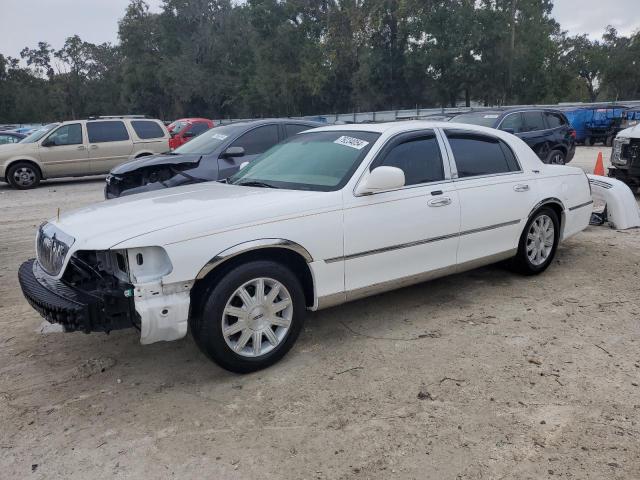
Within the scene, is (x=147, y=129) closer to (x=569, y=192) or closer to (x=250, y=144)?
(x=250, y=144)

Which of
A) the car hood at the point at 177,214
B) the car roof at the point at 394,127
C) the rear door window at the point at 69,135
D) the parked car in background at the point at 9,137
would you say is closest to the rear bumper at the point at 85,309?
the car hood at the point at 177,214

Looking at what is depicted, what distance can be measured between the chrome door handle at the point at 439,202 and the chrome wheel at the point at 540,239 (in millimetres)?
1249

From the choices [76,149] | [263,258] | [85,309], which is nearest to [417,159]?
[263,258]

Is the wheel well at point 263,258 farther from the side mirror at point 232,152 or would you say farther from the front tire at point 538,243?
the side mirror at point 232,152

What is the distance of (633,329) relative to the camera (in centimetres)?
417

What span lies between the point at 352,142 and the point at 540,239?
2.29 meters

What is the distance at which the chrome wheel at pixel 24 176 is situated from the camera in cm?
1362

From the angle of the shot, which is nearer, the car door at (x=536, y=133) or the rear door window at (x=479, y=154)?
the rear door window at (x=479, y=154)

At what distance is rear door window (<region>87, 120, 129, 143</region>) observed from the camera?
13922 mm

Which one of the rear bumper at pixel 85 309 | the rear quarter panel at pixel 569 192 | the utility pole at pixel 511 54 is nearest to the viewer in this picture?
the rear bumper at pixel 85 309

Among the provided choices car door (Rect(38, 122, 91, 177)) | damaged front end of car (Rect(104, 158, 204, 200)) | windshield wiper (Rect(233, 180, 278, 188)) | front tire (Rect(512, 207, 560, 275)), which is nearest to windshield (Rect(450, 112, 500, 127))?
→ damaged front end of car (Rect(104, 158, 204, 200))

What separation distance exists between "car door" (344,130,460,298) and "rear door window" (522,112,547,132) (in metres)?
8.62

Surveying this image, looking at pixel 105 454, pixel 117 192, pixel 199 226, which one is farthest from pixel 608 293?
pixel 117 192

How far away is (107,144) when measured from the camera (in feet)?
45.8
